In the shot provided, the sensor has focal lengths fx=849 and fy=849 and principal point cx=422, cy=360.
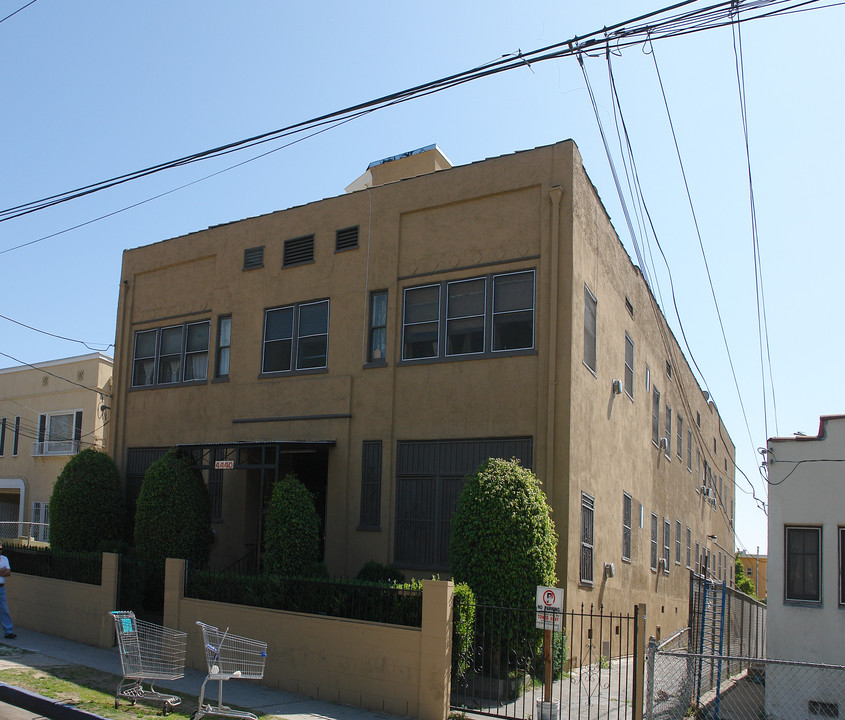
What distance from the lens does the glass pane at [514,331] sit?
1451 centimetres

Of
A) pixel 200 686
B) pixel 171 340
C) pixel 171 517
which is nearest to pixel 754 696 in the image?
pixel 200 686

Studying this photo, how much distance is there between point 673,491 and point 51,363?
25.1 meters

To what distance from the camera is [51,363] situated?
35.1 meters

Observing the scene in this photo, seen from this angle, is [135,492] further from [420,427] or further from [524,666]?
[524,666]

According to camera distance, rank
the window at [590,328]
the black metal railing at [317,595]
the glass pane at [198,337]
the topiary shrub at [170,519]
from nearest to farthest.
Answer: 1. the black metal railing at [317,595]
2. the window at [590,328]
3. the topiary shrub at [170,519]
4. the glass pane at [198,337]

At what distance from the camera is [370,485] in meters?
15.6

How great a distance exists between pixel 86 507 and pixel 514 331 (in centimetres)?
1005

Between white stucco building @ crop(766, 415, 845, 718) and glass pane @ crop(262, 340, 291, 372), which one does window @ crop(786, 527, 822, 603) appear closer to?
white stucco building @ crop(766, 415, 845, 718)

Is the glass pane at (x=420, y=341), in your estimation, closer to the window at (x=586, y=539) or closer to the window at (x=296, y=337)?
the window at (x=296, y=337)

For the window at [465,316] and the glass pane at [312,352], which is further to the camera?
the glass pane at [312,352]

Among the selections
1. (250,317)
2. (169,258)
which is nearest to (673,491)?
(250,317)

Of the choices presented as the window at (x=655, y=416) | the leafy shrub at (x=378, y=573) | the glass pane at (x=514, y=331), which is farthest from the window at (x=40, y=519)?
the glass pane at (x=514, y=331)

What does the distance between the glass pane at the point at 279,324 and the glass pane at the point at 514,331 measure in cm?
483

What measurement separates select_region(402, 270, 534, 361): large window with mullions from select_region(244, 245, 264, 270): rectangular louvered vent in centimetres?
405
